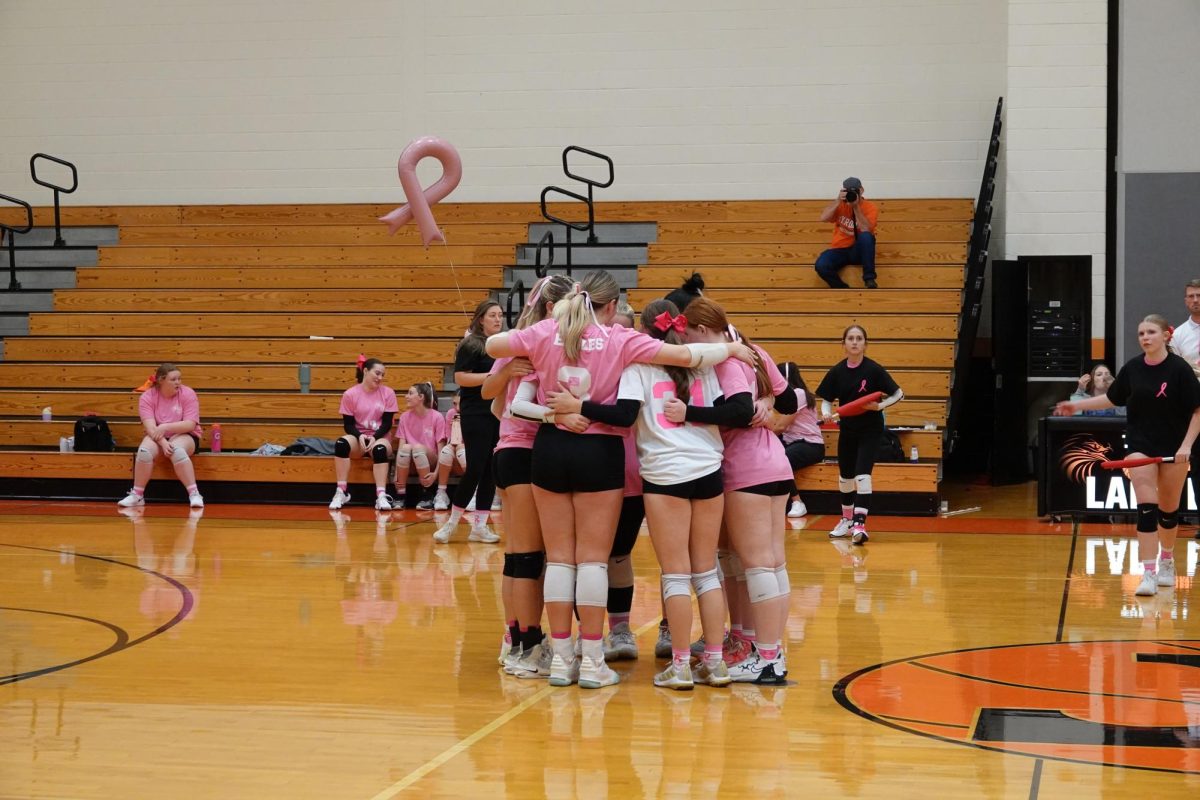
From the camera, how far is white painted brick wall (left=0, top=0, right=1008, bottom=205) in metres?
14.0

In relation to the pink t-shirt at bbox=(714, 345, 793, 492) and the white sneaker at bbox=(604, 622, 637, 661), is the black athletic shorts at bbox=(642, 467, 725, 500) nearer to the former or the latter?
the pink t-shirt at bbox=(714, 345, 793, 492)

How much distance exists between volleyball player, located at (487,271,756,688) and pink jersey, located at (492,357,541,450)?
0.18 m

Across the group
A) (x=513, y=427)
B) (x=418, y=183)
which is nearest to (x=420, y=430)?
(x=418, y=183)

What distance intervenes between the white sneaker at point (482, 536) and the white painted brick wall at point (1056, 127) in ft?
20.7

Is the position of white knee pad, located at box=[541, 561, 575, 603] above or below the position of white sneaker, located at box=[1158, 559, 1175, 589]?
above

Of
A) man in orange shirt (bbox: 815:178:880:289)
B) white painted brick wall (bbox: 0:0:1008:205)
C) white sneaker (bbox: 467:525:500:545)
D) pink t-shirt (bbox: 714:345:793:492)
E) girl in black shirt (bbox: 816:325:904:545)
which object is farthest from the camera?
white painted brick wall (bbox: 0:0:1008:205)

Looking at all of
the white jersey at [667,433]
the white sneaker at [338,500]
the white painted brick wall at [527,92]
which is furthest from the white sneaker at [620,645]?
the white painted brick wall at [527,92]

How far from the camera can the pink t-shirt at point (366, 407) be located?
11328mm

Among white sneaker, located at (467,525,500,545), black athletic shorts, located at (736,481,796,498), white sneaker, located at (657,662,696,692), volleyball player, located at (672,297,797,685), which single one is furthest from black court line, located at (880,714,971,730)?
white sneaker, located at (467,525,500,545)

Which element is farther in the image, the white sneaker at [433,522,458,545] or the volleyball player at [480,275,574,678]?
the white sneaker at [433,522,458,545]

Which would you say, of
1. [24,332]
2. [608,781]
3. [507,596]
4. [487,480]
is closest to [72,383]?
[24,332]

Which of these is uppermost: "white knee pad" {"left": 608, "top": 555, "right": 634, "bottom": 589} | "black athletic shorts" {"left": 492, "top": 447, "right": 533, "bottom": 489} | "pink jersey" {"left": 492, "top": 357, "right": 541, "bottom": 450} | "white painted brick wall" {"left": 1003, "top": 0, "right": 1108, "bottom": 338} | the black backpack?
"white painted brick wall" {"left": 1003, "top": 0, "right": 1108, "bottom": 338}

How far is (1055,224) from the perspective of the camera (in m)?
13.0

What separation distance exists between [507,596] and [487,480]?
12.2 feet
